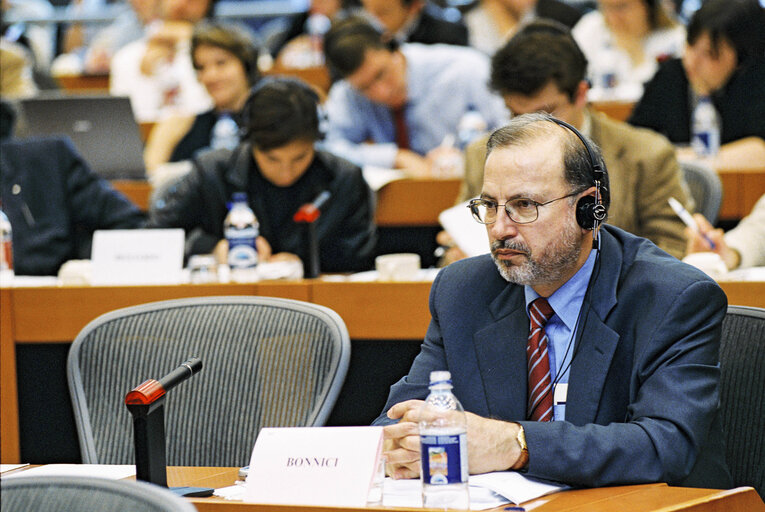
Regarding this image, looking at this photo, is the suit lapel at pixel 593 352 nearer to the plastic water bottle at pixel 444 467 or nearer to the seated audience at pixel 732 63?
the plastic water bottle at pixel 444 467

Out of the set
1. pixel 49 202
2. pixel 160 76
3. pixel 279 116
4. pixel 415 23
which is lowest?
pixel 49 202

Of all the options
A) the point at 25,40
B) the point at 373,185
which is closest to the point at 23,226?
the point at 373,185

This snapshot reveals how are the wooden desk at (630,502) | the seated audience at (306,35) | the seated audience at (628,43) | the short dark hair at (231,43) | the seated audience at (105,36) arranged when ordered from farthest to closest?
the seated audience at (105,36) → the seated audience at (306,35) → the seated audience at (628,43) → the short dark hair at (231,43) → the wooden desk at (630,502)

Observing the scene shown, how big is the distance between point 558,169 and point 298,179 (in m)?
1.91

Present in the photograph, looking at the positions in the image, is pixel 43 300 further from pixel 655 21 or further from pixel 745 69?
pixel 655 21

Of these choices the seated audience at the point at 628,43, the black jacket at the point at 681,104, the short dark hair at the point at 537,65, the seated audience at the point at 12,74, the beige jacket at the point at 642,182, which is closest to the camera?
the short dark hair at the point at 537,65

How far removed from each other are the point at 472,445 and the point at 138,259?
1.66 m

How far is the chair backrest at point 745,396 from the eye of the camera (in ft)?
6.33

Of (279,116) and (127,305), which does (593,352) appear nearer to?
(127,305)

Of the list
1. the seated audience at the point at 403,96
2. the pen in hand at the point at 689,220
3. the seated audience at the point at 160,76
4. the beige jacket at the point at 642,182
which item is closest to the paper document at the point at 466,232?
the beige jacket at the point at 642,182

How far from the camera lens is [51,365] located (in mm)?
2973

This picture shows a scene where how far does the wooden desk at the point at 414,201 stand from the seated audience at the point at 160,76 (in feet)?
8.77

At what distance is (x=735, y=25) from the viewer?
14.3 ft

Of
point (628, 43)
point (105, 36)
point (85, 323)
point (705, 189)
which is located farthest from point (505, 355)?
point (105, 36)
